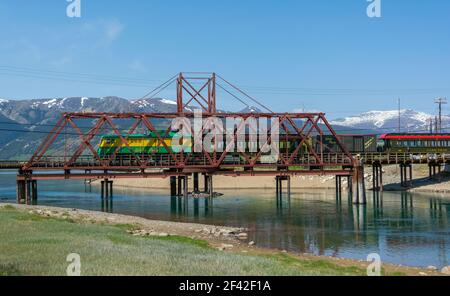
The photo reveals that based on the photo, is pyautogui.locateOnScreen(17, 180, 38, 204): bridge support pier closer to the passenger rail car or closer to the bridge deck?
the bridge deck

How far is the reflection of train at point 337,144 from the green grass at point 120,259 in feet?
147

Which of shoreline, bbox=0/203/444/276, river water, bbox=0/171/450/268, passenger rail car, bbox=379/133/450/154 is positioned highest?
passenger rail car, bbox=379/133/450/154

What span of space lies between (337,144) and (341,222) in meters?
40.8

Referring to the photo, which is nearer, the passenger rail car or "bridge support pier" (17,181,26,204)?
"bridge support pier" (17,181,26,204)

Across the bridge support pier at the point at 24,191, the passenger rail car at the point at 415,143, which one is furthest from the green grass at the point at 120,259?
the passenger rail car at the point at 415,143

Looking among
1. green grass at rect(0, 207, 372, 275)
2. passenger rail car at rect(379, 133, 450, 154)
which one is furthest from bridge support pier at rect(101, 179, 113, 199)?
passenger rail car at rect(379, 133, 450, 154)

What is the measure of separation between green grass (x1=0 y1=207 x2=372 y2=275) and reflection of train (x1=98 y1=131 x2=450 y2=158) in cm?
4478

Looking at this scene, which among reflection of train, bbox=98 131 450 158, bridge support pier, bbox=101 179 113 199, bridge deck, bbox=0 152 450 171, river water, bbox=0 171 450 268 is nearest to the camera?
river water, bbox=0 171 450 268

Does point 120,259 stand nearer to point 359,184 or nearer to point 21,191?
point 359,184

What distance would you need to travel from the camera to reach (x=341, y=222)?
4788 cm

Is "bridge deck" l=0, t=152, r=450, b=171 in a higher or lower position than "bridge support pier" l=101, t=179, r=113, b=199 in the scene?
higher

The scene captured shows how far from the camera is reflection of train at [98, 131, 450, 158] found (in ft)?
252

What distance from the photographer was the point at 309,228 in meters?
44.0

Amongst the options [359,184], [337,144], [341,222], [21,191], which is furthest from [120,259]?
[337,144]
